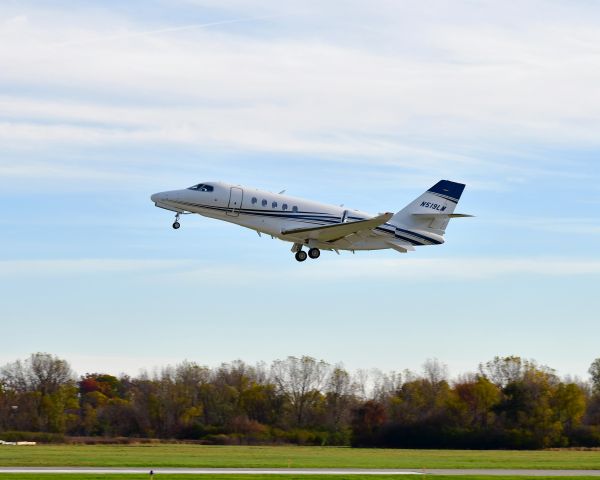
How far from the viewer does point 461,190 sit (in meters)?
70.7

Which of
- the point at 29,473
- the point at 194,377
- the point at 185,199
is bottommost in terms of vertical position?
the point at 29,473

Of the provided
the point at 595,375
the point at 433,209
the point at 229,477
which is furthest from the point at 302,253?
the point at 595,375

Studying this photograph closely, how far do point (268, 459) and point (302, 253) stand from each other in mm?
12391

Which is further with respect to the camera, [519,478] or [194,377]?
[194,377]

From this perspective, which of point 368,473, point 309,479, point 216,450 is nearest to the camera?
point 309,479

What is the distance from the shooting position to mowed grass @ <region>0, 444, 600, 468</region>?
6028cm

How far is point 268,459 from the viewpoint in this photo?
6644cm

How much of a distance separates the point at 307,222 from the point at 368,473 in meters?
15.5

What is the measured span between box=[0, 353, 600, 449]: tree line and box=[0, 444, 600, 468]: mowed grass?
12.5m

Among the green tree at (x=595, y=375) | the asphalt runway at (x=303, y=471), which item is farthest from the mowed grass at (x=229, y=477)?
the green tree at (x=595, y=375)

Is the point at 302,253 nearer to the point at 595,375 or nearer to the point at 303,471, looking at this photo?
the point at 303,471

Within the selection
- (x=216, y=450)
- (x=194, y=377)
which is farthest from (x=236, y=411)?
(x=216, y=450)

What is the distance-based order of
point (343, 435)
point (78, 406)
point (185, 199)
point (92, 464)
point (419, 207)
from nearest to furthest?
point (92, 464), point (185, 199), point (419, 207), point (343, 435), point (78, 406)

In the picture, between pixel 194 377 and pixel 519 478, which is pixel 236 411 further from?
pixel 519 478
